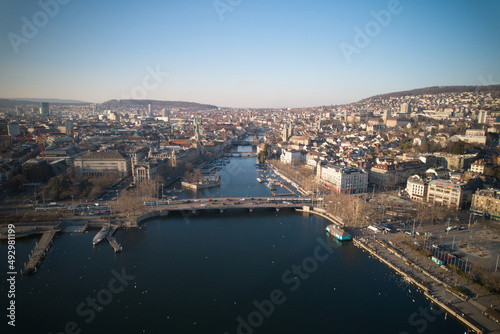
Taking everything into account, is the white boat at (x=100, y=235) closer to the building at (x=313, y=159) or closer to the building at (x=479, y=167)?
the building at (x=313, y=159)

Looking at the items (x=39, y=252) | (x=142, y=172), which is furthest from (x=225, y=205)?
(x=39, y=252)

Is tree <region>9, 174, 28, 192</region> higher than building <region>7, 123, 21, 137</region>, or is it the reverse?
building <region>7, 123, 21, 137</region>

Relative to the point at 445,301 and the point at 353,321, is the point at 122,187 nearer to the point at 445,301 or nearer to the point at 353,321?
the point at 353,321

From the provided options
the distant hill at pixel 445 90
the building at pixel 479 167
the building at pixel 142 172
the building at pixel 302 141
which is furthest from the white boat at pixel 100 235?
the distant hill at pixel 445 90

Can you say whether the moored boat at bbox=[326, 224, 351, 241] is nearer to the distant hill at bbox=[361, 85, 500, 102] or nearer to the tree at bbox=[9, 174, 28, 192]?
the tree at bbox=[9, 174, 28, 192]

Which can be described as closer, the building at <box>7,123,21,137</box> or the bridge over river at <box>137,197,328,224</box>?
the bridge over river at <box>137,197,328,224</box>

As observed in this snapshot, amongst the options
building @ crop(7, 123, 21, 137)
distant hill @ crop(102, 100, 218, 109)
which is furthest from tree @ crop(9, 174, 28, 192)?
distant hill @ crop(102, 100, 218, 109)

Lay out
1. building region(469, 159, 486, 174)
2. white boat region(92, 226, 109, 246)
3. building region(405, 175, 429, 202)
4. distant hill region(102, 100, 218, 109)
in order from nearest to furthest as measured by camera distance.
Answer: white boat region(92, 226, 109, 246), building region(405, 175, 429, 202), building region(469, 159, 486, 174), distant hill region(102, 100, 218, 109)

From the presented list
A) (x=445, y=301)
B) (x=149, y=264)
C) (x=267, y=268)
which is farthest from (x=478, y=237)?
(x=149, y=264)
